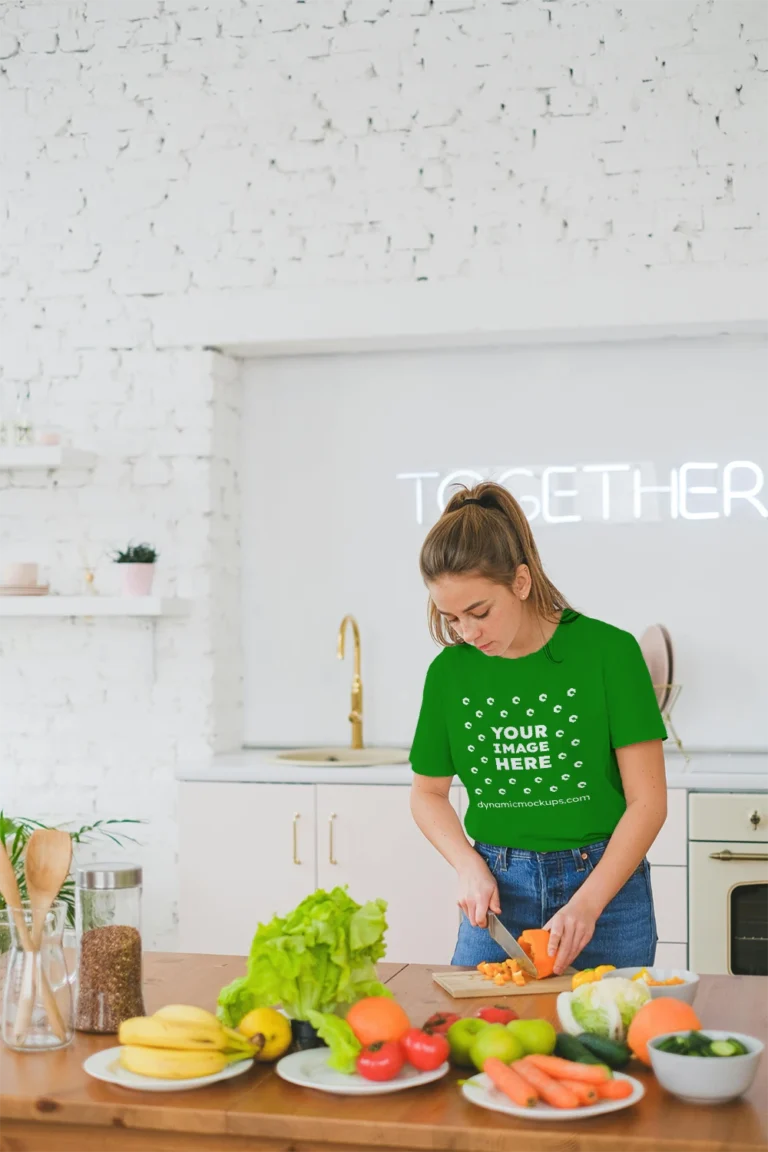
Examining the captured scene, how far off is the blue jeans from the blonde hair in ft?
1.40

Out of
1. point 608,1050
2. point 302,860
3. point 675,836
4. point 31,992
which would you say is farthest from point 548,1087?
point 302,860

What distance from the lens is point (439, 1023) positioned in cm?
175

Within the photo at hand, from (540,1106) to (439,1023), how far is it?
Answer: 250 mm

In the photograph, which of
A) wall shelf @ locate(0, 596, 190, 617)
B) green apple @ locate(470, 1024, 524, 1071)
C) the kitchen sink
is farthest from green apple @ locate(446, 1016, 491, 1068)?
wall shelf @ locate(0, 596, 190, 617)

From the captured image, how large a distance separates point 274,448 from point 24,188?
122 centimetres

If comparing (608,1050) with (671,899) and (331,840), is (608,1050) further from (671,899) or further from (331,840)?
(331,840)

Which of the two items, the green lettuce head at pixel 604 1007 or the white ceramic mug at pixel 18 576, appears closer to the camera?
the green lettuce head at pixel 604 1007

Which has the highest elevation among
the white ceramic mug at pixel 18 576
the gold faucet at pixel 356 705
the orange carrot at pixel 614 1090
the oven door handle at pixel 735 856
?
the white ceramic mug at pixel 18 576

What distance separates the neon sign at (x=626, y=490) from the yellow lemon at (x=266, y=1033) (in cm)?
286

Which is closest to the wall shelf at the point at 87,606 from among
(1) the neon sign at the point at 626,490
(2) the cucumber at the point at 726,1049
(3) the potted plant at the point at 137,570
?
(3) the potted plant at the point at 137,570

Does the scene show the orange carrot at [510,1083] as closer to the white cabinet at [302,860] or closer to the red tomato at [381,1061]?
the red tomato at [381,1061]

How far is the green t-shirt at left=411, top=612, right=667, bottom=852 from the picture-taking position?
233 cm

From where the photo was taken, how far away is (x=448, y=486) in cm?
454

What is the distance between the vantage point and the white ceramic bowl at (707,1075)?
59.8 inches
